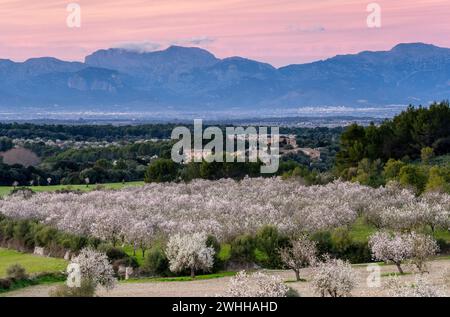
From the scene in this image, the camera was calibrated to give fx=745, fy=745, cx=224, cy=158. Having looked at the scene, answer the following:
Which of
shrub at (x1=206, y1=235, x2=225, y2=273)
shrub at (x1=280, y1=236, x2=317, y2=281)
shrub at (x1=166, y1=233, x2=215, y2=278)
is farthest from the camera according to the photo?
shrub at (x1=206, y1=235, x2=225, y2=273)

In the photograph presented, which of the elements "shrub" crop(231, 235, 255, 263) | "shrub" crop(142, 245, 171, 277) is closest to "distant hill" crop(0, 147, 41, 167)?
"shrub" crop(142, 245, 171, 277)

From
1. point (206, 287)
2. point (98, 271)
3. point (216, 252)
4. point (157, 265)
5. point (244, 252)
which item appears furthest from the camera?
point (244, 252)

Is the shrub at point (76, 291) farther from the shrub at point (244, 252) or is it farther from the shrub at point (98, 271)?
the shrub at point (244, 252)

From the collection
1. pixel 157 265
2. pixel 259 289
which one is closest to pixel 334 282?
pixel 259 289

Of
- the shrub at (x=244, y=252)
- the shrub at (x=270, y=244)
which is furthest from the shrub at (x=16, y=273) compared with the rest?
the shrub at (x=270, y=244)

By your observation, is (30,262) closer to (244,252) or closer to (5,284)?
(5,284)

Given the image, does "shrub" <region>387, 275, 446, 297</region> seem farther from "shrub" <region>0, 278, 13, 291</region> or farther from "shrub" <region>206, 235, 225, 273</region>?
"shrub" <region>0, 278, 13, 291</region>
